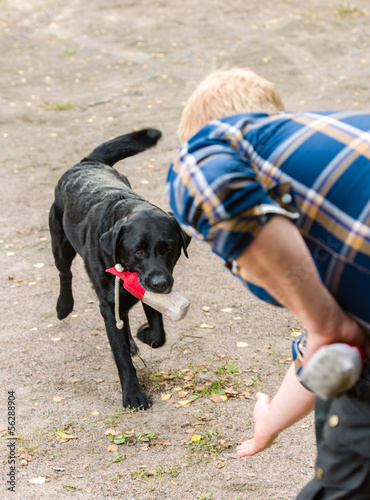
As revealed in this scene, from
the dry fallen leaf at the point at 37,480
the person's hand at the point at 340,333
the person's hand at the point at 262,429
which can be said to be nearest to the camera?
the person's hand at the point at 340,333

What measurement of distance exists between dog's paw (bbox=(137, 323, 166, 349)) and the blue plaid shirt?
2675 mm

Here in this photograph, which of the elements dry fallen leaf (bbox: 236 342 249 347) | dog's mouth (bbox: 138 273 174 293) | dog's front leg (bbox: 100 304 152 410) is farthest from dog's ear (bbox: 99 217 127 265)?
dry fallen leaf (bbox: 236 342 249 347)

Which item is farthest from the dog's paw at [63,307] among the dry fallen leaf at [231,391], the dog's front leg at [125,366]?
the dry fallen leaf at [231,391]

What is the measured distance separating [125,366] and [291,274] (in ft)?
9.16

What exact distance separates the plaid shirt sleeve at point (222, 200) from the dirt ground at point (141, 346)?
2.08 meters

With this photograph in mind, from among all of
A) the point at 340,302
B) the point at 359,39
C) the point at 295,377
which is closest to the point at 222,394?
the point at 295,377

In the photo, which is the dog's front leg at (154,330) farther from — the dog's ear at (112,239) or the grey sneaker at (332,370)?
the grey sneaker at (332,370)

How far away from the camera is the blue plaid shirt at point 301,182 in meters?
1.14

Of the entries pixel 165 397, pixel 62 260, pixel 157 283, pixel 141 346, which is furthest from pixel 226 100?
pixel 62 260

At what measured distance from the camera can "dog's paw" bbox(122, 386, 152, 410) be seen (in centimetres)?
368

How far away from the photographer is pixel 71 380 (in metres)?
4.07

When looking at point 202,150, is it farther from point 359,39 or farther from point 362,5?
point 362,5

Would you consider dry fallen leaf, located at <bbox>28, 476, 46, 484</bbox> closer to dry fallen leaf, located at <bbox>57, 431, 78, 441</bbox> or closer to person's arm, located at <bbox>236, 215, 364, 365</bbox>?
dry fallen leaf, located at <bbox>57, 431, 78, 441</bbox>

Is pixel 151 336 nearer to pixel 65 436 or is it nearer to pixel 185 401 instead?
pixel 185 401
